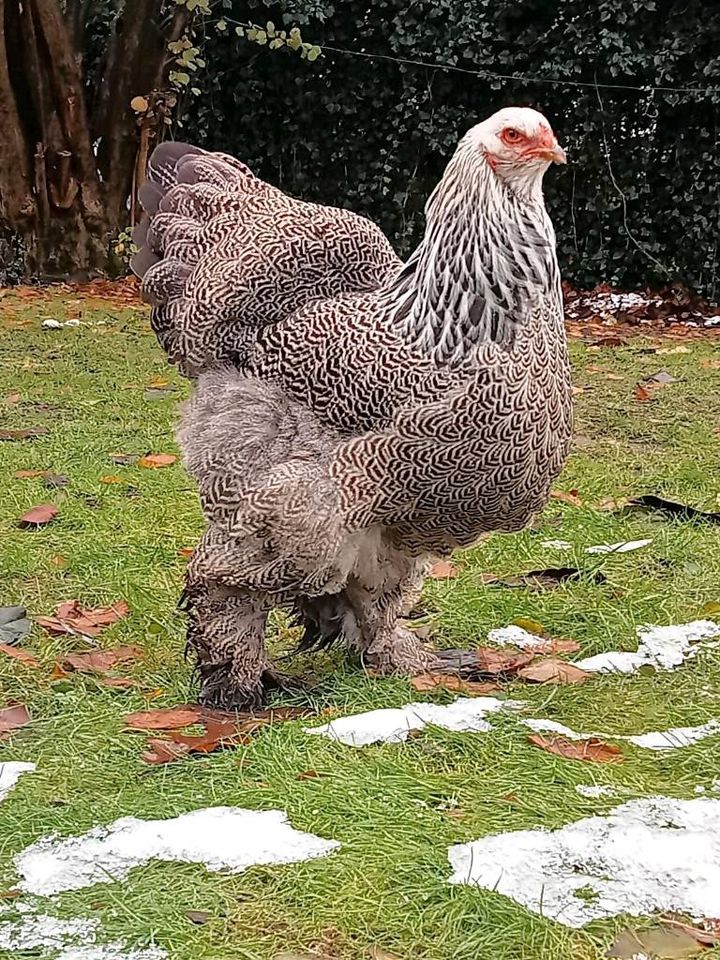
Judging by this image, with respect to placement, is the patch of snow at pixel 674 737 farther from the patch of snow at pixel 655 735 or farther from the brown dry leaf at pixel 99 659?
the brown dry leaf at pixel 99 659

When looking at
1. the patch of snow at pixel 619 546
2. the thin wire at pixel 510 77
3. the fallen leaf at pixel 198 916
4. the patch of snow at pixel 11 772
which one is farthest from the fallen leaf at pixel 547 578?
the thin wire at pixel 510 77

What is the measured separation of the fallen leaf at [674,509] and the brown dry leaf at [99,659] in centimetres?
215

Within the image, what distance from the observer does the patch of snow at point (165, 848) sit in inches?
96.7

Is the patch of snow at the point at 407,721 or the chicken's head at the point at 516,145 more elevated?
the chicken's head at the point at 516,145

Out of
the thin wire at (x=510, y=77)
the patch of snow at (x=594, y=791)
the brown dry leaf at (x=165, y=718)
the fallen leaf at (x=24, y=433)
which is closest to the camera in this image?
the patch of snow at (x=594, y=791)

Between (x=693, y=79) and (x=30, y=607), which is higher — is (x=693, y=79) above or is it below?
above

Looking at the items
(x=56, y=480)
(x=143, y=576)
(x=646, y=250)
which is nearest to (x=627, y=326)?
(x=646, y=250)

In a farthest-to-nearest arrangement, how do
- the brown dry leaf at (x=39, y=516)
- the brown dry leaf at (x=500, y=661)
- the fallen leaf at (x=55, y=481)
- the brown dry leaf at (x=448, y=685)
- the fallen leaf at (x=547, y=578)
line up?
the fallen leaf at (x=55, y=481), the brown dry leaf at (x=39, y=516), the fallen leaf at (x=547, y=578), the brown dry leaf at (x=500, y=661), the brown dry leaf at (x=448, y=685)

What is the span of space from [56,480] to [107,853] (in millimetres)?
2911

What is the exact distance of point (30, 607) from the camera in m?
3.97

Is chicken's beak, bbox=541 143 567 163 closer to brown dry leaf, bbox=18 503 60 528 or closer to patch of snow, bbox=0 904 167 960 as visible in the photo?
patch of snow, bbox=0 904 167 960

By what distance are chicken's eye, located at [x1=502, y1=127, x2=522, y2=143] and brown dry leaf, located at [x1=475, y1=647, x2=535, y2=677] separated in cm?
145

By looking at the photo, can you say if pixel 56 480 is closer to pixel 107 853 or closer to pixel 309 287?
pixel 309 287

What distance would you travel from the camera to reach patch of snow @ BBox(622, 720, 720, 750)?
9.87 ft
